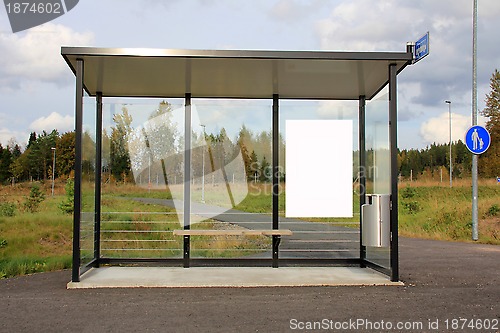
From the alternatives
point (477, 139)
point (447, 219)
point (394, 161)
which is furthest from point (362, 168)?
point (447, 219)

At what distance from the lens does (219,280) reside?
8.33 meters

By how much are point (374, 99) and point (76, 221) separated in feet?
15.9

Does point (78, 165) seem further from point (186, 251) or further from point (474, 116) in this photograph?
point (474, 116)

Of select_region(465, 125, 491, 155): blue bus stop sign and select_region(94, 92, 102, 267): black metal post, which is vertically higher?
select_region(465, 125, 491, 155): blue bus stop sign

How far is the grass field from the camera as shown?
9.76m

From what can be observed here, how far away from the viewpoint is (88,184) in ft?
29.7

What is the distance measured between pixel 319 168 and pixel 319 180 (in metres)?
0.19

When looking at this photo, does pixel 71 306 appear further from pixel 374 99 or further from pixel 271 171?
pixel 374 99

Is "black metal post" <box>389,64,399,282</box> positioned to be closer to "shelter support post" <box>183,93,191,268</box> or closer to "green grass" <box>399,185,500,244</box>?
"shelter support post" <box>183,93,191,268</box>

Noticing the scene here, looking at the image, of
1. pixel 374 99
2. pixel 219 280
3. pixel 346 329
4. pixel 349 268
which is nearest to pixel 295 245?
pixel 349 268

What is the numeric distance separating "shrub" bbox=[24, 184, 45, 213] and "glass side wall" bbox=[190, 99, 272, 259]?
12740 millimetres

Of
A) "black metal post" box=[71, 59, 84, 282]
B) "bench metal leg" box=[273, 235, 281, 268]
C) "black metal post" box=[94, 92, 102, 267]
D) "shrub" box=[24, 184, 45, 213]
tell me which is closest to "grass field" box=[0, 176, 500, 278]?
"black metal post" box=[94, 92, 102, 267]

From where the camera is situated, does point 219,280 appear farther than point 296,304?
Yes

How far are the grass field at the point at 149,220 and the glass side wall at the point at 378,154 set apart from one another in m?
0.66
